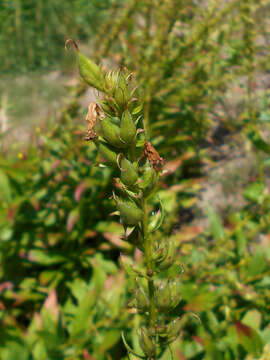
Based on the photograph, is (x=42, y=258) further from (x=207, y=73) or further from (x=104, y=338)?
(x=207, y=73)

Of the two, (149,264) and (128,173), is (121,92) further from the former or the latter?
(149,264)

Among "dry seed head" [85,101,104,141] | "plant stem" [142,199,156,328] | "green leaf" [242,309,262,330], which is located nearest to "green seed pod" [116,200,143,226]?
"plant stem" [142,199,156,328]

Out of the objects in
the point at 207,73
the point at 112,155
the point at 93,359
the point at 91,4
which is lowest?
the point at 93,359

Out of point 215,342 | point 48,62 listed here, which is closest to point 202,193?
point 215,342

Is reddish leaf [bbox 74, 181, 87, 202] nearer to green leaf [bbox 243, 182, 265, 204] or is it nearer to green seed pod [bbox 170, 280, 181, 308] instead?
green leaf [bbox 243, 182, 265, 204]

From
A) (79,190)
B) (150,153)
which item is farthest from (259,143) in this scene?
(150,153)

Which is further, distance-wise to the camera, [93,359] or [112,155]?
[93,359]
